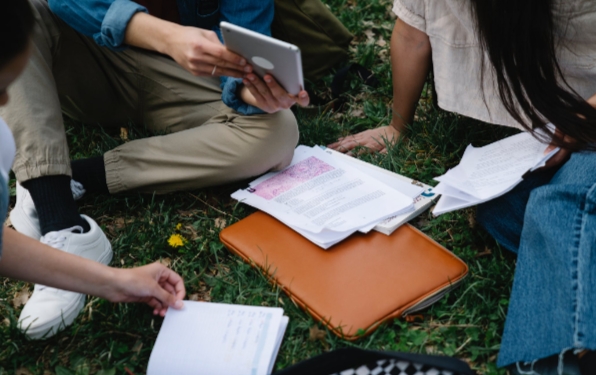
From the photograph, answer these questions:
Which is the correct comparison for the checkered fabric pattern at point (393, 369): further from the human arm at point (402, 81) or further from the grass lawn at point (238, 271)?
the human arm at point (402, 81)

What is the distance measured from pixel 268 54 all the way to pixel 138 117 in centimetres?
104

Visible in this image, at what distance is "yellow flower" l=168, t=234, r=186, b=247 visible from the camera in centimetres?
198

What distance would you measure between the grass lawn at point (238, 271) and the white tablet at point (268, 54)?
0.59 metres

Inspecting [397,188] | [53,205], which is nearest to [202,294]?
[53,205]

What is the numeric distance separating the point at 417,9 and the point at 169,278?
1.20 metres

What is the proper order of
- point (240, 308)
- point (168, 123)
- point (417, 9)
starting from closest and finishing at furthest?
point (240, 308)
point (417, 9)
point (168, 123)

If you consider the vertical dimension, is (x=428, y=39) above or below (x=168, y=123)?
above

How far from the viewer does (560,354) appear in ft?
4.52

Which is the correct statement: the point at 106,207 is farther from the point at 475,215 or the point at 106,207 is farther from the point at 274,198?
the point at 475,215

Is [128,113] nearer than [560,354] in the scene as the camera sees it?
No

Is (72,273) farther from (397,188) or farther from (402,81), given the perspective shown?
(402,81)

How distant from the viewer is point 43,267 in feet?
4.67

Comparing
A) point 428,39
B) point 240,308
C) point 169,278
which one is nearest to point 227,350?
point 240,308

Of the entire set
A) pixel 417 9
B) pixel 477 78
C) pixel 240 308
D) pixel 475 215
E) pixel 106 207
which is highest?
pixel 417 9
